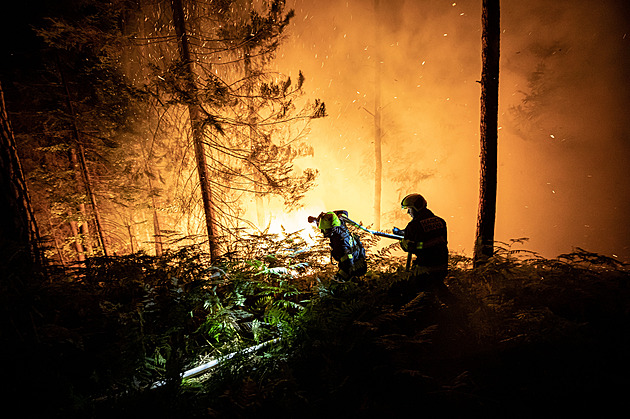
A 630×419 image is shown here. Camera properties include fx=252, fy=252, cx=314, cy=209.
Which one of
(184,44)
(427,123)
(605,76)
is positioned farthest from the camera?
(427,123)

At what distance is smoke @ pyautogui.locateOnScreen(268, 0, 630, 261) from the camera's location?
21016 millimetres

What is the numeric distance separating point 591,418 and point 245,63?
1000 cm

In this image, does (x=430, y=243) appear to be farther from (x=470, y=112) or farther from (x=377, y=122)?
(x=470, y=112)

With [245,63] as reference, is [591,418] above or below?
below

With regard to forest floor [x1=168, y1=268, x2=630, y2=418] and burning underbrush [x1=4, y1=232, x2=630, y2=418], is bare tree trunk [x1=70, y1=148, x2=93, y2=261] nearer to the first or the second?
burning underbrush [x1=4, y1=232, x2=630, y2=418]

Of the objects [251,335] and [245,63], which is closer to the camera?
[251,335]

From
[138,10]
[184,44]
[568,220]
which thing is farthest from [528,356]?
[568,220]

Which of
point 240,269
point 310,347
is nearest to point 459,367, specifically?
point 310,347

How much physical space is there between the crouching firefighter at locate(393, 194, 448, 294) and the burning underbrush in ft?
1.11

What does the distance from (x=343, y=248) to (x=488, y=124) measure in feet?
15.4

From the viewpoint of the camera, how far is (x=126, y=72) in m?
10.7

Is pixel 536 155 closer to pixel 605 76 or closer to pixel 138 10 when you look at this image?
pixel 605 76

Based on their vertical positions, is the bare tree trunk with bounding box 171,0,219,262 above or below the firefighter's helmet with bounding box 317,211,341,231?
above

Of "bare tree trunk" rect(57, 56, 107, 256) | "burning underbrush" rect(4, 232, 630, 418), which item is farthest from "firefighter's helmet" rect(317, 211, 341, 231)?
"bare tree trunk" rect(57, 56, 107, 256)
